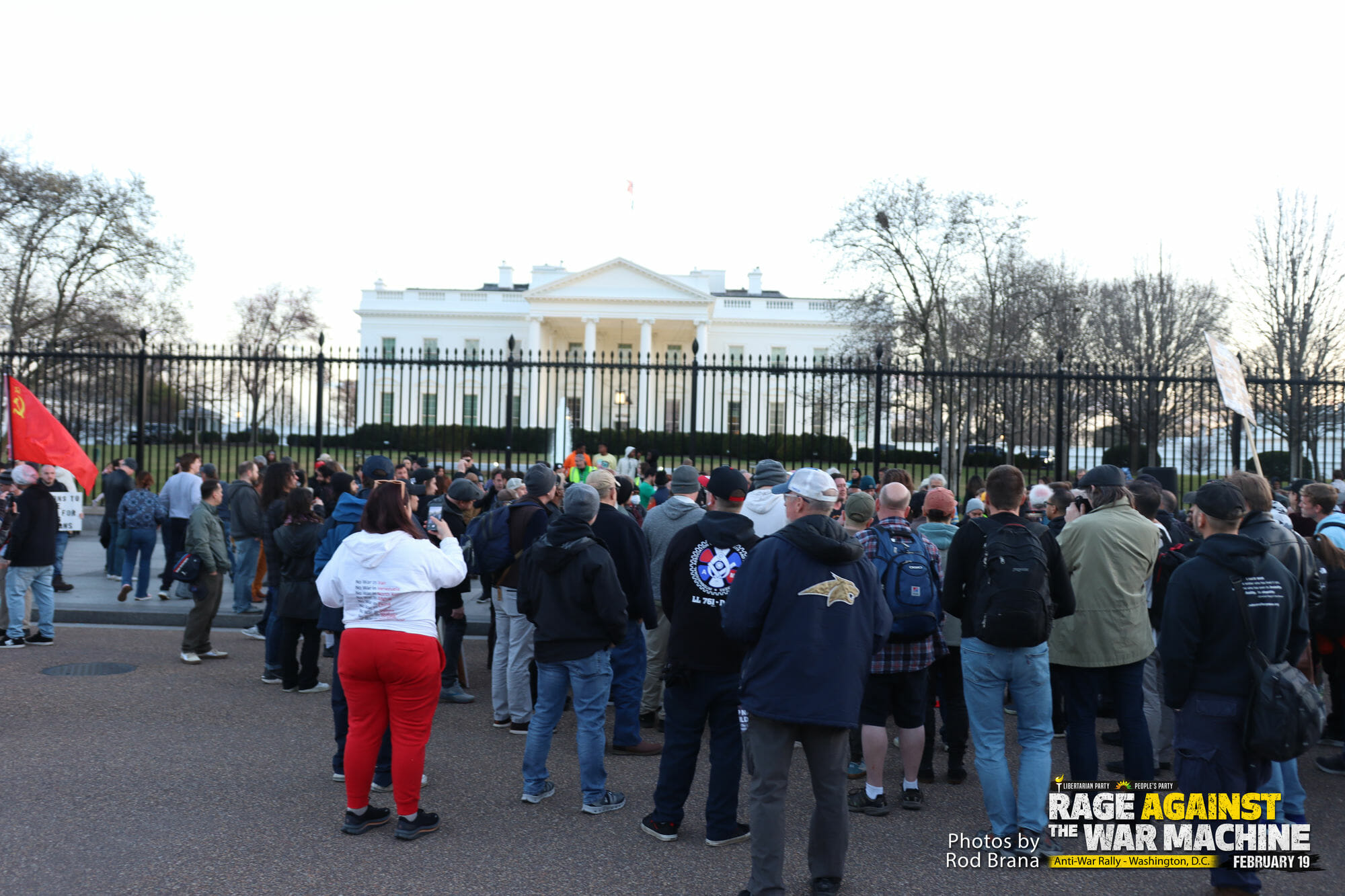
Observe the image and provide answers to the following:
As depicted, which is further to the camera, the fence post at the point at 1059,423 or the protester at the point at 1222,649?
the fence post at the point at 1059,423

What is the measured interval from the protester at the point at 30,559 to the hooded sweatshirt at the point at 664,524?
19.1 ft

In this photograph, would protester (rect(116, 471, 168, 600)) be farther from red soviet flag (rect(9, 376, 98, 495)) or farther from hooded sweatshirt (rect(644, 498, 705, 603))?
hooded sweatshirt (rect(644, 498, 705, 603))

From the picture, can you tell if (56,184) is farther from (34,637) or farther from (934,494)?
(934,494)

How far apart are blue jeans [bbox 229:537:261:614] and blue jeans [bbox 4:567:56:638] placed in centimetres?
159

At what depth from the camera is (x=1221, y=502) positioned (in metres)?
3.94

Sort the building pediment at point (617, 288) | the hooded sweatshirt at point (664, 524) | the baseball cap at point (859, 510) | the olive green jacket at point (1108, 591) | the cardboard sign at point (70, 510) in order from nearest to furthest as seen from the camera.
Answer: the olive green jacket at point (1108, 591) → the baseball cap at point (859, 510) → the hooded sweatshirt at point (664, 524) → the cardboard sign at point (70, 510) → the building pediment at point (617, 288)

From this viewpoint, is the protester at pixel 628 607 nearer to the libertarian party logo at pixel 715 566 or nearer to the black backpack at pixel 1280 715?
the libertarian party logo at pixel 715 566

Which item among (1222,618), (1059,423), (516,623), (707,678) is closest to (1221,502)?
(1222,618)

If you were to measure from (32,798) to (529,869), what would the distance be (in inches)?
110

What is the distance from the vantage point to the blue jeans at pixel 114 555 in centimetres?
1196

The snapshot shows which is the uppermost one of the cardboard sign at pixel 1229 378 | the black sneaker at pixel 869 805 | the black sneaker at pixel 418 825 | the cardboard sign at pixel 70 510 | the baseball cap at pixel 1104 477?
the cardboard sign at pixel 1229 378

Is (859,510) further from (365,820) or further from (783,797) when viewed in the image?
(365,820)

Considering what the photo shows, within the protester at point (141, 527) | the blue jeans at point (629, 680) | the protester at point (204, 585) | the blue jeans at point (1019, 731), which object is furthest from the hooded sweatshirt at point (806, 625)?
the protester at point (141, 527)

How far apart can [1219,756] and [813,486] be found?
1.97 meters
